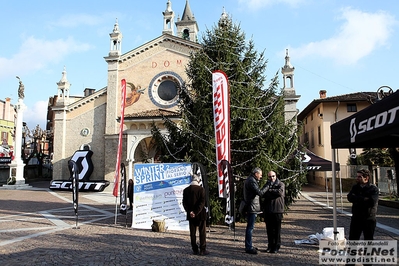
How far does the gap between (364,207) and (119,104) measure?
24744 mm

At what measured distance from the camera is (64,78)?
3070 centimetres

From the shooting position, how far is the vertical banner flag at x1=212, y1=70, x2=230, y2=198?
939cm

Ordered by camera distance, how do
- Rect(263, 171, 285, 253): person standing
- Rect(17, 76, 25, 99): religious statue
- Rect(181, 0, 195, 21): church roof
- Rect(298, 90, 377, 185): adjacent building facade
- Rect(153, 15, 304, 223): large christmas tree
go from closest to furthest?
1. Rect(263, 171, 285, 253): person standing
2. Rect(153, 15, 304, 223): large christmas tree
3. Rect(298, 90, 377, 185): adjacent building facade
4. Rect(17, 76, 25, 99): religious statue
5. Rect(181, 0, 195, 21): church roof

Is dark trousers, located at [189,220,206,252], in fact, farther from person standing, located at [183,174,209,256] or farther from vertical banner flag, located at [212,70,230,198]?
vertical banner flag, located at [212,70,230,198]

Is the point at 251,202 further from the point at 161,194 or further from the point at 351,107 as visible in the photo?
the point at 351,107

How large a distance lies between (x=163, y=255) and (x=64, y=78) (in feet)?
90.5

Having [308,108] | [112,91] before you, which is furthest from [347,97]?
[112,91]

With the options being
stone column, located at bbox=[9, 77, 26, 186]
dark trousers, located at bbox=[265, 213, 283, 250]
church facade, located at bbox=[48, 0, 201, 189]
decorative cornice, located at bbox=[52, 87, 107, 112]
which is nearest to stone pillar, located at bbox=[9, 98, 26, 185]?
stone column, located at bbox=[9, 77, 26, 186]

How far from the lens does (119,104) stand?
28062 mm

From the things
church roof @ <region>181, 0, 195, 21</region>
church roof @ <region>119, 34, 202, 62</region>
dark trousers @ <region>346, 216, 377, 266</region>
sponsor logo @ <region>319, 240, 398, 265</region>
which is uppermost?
church roof @ <region>181, 0, 195, 21</region>

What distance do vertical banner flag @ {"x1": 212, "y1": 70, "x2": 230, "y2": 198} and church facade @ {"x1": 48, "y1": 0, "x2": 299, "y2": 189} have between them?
16733 mm

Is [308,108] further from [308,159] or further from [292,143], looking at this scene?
[292,143]

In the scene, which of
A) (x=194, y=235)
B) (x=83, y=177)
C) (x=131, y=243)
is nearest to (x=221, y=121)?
(x=194, y=235)

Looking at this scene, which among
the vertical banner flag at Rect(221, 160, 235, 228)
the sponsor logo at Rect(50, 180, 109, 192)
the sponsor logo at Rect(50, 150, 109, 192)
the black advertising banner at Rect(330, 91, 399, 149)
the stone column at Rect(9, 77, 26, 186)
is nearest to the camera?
the black advertising banner at Rect(330, 91, 399, 149)
